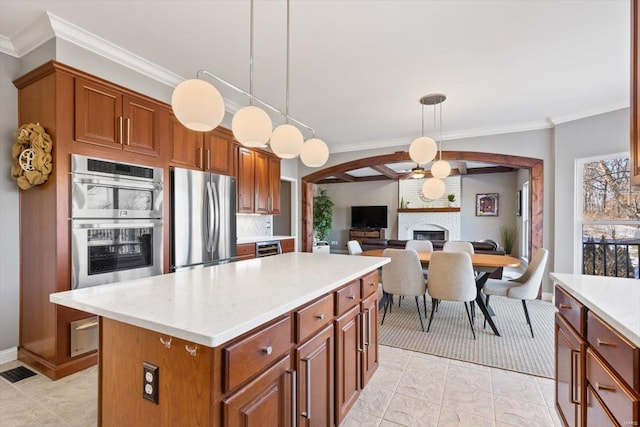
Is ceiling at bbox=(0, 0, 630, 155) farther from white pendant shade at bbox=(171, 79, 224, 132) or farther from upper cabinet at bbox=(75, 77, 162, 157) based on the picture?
white pendant shade at bbox=(171, 79, 224, 132)

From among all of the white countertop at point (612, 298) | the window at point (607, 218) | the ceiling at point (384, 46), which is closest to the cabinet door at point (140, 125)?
the ceiling at point (384, 46)

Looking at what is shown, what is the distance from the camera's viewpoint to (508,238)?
826 centimetres

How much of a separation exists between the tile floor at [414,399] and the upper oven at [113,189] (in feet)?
4.13

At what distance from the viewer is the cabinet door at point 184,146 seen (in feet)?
10.2

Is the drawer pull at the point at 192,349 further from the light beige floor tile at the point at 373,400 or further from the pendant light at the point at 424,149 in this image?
the pendant light at the point at 424,149

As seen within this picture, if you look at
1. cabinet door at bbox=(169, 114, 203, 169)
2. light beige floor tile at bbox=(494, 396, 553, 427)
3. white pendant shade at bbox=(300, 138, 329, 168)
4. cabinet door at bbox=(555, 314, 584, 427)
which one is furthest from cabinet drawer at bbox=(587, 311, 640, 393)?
cabinet door at bbox=(169, 114, 203, 169)

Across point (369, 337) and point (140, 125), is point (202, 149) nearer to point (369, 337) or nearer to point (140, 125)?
point (140, 125)

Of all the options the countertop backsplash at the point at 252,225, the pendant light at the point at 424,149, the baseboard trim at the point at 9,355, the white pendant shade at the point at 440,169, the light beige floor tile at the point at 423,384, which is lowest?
the light beige floor tile at the point at 423,384

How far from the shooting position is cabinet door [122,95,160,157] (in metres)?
2.65

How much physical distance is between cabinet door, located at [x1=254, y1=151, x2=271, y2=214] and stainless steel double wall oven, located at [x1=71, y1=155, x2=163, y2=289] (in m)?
1.74

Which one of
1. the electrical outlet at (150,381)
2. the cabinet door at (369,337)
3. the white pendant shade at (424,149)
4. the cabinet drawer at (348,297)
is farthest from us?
the white pendant shade at (424,149)

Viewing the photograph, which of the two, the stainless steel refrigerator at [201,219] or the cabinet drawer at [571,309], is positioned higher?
the stainless steel refrigerator at [201,219]

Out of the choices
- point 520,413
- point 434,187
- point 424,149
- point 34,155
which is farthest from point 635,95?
point 34,155

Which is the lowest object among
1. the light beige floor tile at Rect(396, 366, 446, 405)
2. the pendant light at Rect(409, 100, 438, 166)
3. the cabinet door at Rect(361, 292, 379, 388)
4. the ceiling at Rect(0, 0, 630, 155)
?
the light beige floor tile at Rect(396, 366, 446, 405)
